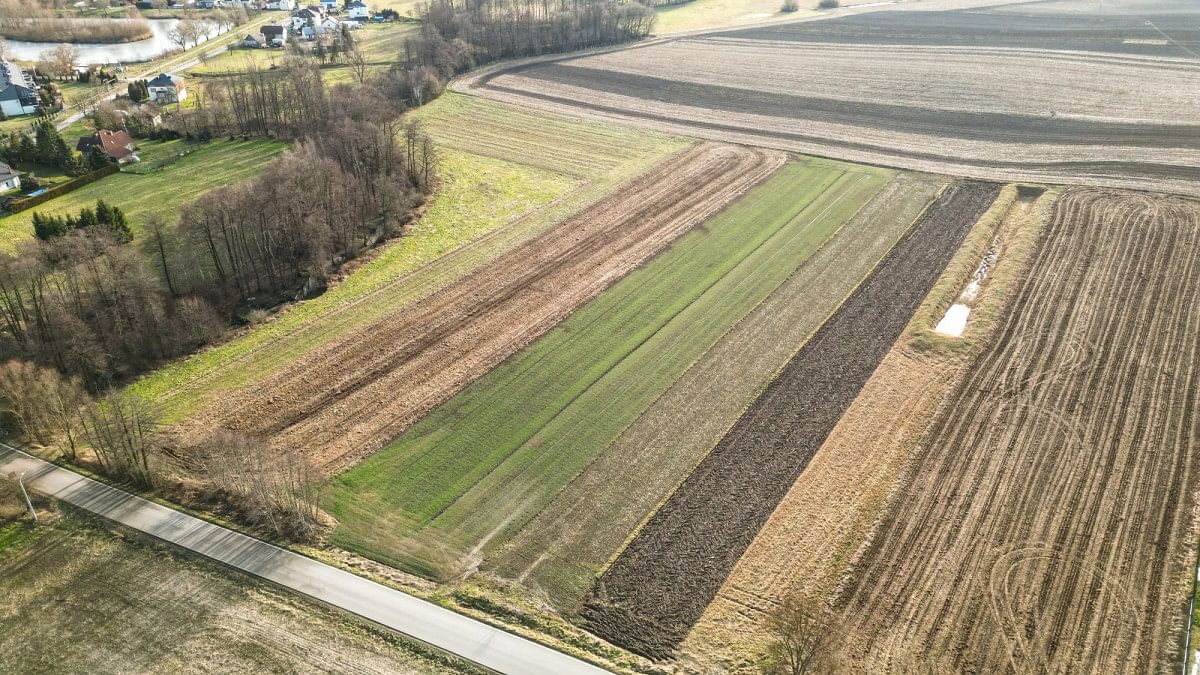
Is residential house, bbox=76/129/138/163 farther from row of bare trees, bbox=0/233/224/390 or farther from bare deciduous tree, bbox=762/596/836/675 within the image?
bare deciduous tree, bbox=762/596/836/675

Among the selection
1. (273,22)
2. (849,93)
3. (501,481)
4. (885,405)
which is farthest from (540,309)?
→ (273,22)

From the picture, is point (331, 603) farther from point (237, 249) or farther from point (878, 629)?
point (237, 249)

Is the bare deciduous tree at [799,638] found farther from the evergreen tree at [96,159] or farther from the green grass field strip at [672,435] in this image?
the evergreen tree at [96,159]

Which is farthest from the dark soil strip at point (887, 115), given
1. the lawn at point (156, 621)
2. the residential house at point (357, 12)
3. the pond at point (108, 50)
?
the lawn at point (156, 621)

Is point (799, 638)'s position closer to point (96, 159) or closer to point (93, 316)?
point (93, 316)

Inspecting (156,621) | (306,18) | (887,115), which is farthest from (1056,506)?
(306,18)

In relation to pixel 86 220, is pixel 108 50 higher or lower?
higher
